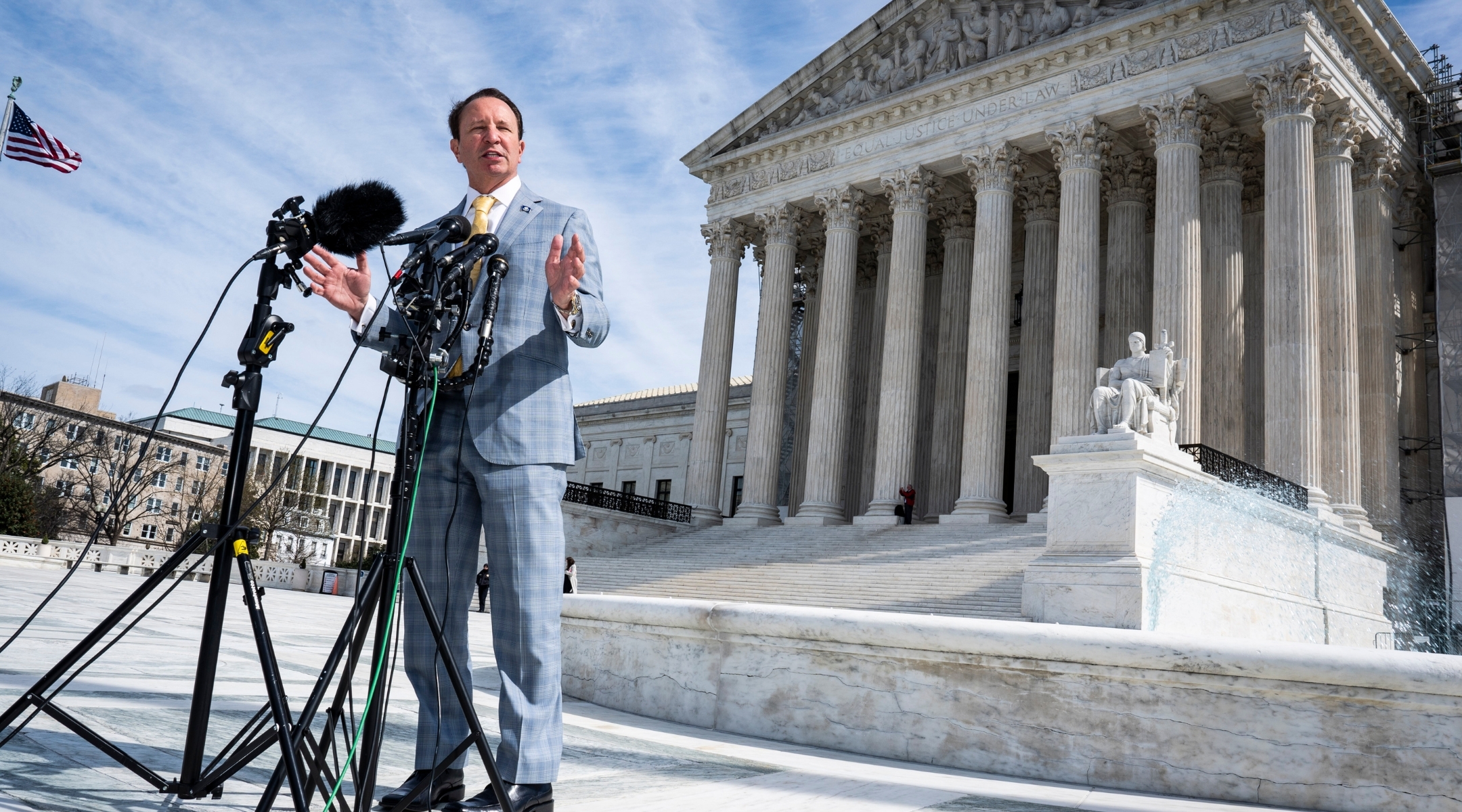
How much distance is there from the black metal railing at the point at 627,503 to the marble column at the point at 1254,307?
16.3 meters

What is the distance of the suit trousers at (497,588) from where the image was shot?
11.7ft

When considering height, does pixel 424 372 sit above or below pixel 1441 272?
below

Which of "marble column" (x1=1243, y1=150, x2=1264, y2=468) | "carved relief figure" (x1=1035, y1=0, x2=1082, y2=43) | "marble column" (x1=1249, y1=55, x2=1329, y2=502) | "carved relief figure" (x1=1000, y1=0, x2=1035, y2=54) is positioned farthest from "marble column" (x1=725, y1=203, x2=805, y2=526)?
"marble column" (x1=1249, y1=55, x2=1329, y2=502)

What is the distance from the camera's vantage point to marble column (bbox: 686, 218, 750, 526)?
33.5m

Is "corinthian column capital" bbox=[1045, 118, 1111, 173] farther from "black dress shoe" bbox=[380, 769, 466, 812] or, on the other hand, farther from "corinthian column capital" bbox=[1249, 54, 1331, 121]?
"black dress shoe" bbox=[380, 769, 466, 812]

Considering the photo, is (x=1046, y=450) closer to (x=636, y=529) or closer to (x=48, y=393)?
(x=636, y=529)

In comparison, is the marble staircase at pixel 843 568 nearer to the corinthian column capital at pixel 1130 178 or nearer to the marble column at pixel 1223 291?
the marble column at pixel 1223 291

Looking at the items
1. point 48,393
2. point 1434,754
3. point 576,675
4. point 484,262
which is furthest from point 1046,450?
point 48,393

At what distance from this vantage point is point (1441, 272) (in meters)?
26.1

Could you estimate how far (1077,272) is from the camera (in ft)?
85.6

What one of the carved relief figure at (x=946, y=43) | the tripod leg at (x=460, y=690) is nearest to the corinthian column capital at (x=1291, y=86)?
the carved relief figure at (x=946, y=43)

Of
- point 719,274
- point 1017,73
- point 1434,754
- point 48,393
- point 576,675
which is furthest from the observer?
point 48,393

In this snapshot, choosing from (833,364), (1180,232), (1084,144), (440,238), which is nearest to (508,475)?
(440,238)

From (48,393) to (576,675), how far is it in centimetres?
8234
